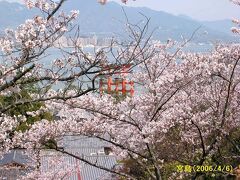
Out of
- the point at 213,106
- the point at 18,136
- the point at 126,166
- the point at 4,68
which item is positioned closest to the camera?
the point at 4,68

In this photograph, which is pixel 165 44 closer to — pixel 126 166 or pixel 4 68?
pixel 126 166

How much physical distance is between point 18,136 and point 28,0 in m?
2.25

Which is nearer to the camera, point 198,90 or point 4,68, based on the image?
point 4,68

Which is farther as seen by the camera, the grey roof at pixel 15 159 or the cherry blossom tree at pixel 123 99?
the grey roof at pixel 15 159

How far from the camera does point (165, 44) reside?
9.30 m

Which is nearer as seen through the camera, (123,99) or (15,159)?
(123,99)

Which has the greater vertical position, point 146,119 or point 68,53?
point 68,53

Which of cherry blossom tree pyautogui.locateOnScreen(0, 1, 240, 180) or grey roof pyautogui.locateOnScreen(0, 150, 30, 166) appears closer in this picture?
cherry blossom tree pyautogui.locateOnScreen(0, 1, 240, 180)

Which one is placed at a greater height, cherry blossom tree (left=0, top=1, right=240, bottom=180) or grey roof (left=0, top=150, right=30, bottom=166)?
cherry blossom tree (left=0, top=1, right=240, bottom=180)

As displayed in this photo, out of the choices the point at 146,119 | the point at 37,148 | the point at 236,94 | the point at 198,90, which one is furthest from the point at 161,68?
the point at 37,148

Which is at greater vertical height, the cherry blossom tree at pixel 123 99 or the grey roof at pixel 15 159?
the cherry blossom tree at pixel 123 99

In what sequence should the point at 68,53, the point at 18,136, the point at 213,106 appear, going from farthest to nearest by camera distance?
the point at 213,106
the point at 18,136
the point at 68,53

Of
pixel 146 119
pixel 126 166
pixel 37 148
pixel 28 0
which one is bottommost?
pixel 126 166

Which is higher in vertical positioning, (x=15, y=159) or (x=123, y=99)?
(x=123, y=99)
